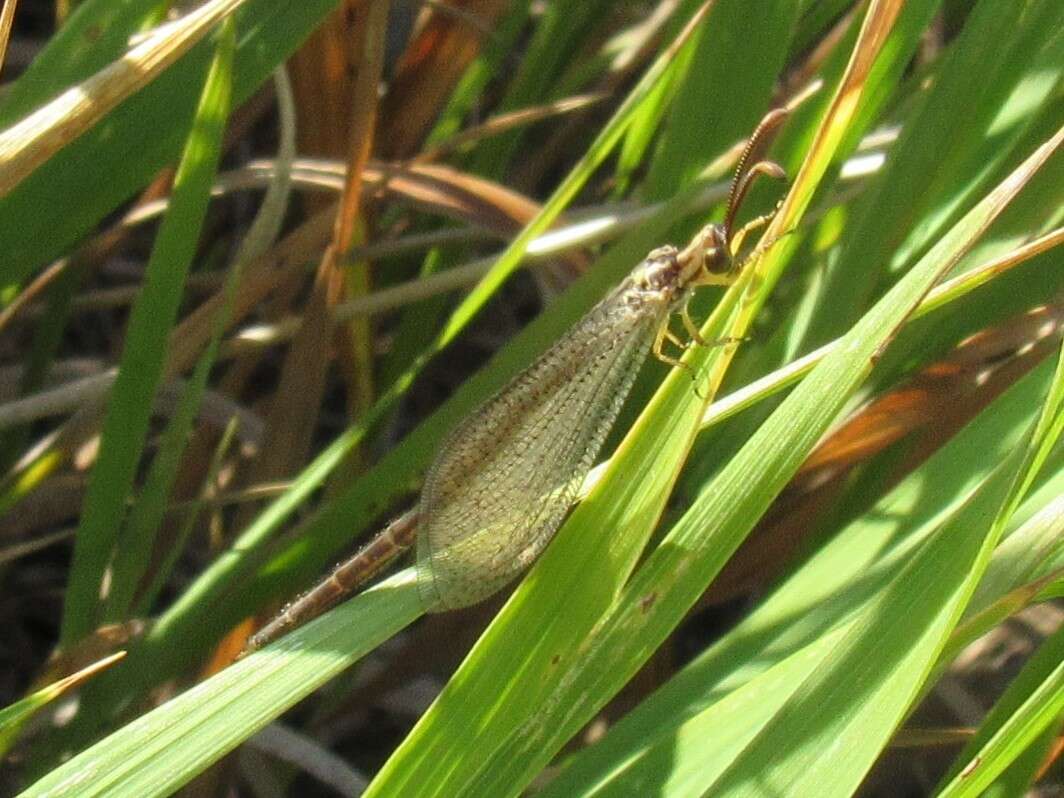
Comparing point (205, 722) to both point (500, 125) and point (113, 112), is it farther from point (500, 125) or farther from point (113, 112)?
point (500, 125)

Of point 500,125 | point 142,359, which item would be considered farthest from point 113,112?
point 500,125

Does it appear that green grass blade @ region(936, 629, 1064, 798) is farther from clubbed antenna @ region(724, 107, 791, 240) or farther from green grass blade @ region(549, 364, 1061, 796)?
clubbed antenna @ region(724, 107, 791, 240)

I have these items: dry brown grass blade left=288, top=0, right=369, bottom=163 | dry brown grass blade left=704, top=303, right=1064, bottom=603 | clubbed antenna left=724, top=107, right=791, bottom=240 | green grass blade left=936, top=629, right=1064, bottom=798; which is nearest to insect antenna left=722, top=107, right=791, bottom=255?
clubbed antenna left=724, top=107, right=791, bottom=240

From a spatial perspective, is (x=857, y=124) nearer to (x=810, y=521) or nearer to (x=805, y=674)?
(x=810, y=521)

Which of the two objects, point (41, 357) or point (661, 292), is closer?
point (661, 292)

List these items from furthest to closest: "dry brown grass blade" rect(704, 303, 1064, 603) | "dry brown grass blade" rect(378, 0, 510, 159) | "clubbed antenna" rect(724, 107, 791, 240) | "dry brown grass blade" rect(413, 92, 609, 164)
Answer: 1. "dry brown grass blade" rect(378, 0, 510, 159)
2. "dry brown grass blade" rect(413, 92, 609, 164)
3. "dry brown grass blade" rect(704, 303, 1064, 603)
4. "clubbed antenna" rect(724, 107, 791, 240)

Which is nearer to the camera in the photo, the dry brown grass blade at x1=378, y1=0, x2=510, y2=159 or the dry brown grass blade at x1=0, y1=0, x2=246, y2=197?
the dry brown grass blade at x1=0, y1=0, x2=246, y2=197

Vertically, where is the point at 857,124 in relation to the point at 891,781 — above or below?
above

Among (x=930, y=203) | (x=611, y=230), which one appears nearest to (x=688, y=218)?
(x=611, y=230)

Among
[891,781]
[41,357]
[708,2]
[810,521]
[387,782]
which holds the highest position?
[41,357]
